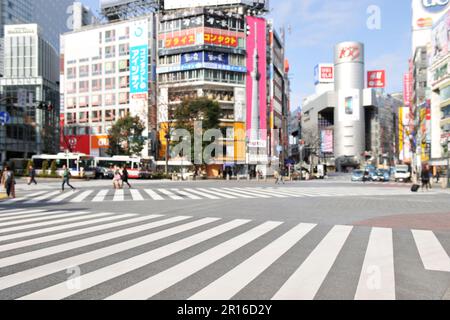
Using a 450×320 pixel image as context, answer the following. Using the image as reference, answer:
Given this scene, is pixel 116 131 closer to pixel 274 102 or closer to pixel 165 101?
pixel 165 101

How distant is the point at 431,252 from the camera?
6.56 meters

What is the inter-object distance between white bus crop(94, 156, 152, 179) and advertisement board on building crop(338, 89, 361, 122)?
103m

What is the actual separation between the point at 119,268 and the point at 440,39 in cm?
6307

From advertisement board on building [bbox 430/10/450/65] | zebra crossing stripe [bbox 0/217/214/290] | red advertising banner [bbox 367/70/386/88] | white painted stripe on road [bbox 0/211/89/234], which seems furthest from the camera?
red advertising banner [bbox 367/70/386/88]

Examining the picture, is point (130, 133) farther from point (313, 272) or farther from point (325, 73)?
point (325, 73)

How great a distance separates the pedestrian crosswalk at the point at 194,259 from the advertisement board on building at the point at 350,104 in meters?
132

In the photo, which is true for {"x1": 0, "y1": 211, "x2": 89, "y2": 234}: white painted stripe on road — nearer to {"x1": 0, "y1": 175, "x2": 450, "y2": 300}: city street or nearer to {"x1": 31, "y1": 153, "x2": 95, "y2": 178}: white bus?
{"x1": 0, "y1": 175, "x2": 450, "y2": 300}: city street

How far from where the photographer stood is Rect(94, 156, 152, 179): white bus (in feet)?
145

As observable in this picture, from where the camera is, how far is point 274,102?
6581 centimetres

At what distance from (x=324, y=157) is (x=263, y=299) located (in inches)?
5313

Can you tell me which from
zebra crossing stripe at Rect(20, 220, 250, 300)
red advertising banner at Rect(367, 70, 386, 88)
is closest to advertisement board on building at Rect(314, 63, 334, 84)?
red advertising banner at Rect(367, 70, 386, 88)

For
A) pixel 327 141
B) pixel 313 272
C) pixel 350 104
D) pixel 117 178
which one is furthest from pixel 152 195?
pixel 327 141

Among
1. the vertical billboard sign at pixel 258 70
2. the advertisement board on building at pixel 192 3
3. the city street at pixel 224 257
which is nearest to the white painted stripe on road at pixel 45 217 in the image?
the city street at pixel 224 257

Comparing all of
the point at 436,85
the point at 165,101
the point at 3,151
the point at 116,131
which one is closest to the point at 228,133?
the point at 165,101
